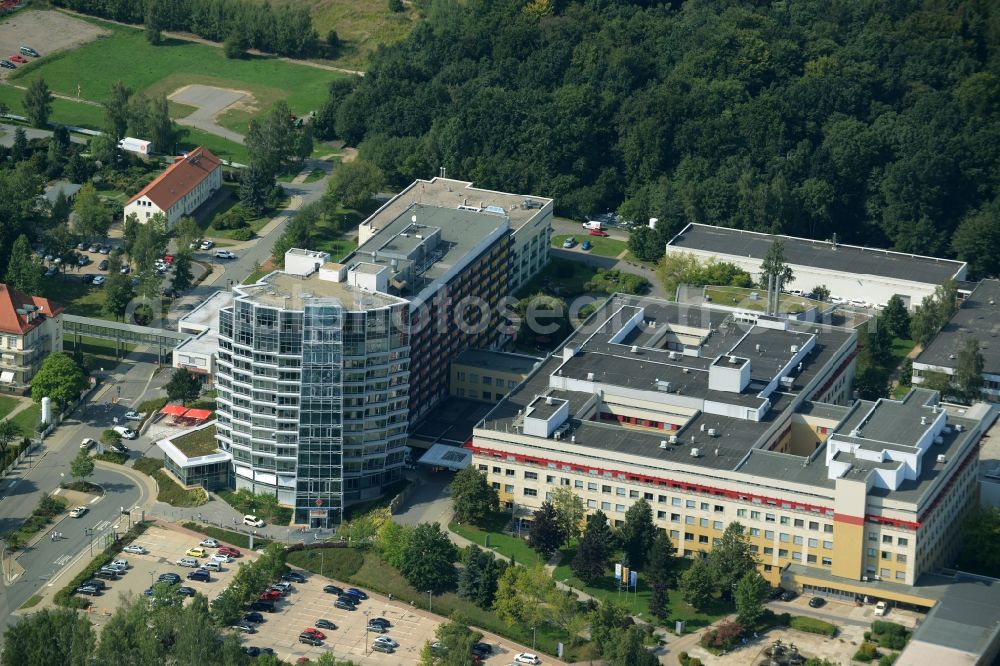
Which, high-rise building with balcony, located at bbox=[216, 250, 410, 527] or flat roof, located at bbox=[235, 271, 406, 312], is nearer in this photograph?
high-rise building with balcony, located at bbox=[216, 250, 410, 527]

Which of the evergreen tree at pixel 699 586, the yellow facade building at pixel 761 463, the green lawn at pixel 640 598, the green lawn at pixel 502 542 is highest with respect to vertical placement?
the yellow facade building at pixel 761 463

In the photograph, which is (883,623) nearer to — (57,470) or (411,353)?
(411,353)

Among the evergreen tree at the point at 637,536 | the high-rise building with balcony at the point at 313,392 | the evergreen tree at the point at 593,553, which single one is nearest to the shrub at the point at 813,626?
the evergreen tree at the point at 637,536

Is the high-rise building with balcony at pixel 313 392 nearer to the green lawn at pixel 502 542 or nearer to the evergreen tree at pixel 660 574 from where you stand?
the green lawn at pixel 502 542

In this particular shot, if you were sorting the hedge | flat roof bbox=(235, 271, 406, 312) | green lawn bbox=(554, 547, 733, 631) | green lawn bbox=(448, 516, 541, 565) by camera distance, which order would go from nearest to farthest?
green lawn bbox=(554, 547, 733, 631) < the hedge < green lawn bbox=(448, 516, 541, 565) < flat roof bbox=(235, 271, 406, 312)

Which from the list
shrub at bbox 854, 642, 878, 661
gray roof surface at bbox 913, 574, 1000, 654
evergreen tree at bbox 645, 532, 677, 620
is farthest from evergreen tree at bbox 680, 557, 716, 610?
gray roof surface at bbox 913, 574, 1000, 654

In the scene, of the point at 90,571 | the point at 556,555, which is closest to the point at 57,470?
the point at 90,571

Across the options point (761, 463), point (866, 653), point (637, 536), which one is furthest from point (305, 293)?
point (866, 653)

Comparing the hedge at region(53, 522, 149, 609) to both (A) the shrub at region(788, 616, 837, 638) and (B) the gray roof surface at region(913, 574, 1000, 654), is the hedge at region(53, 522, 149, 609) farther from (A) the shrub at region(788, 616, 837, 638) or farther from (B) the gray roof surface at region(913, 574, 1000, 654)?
(B) the gray roof surface at region(913, 574, 1000, 654)
